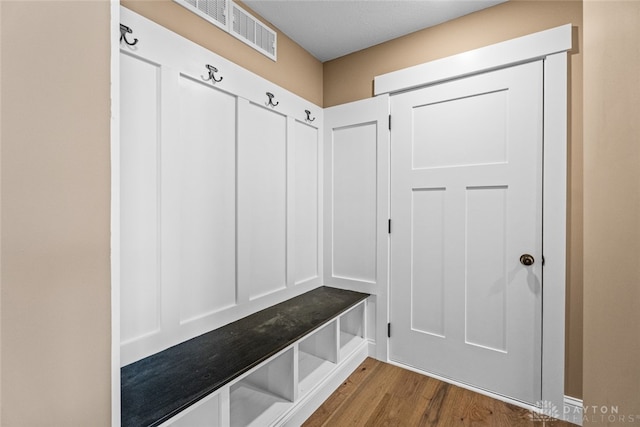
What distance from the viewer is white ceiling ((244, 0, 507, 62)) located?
1.84 metres

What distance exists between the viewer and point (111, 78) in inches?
25.1

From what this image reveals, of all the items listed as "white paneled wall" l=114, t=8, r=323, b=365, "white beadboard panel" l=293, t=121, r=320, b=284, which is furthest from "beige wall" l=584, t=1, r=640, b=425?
"white beadboard panel" l=293, t=121, r=320, b=284

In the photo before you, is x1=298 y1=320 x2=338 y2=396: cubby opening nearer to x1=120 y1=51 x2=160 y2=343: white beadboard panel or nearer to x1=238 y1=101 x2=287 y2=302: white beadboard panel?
A: x1=238 y1=101 x2=287 y2=302: white beadboard panel

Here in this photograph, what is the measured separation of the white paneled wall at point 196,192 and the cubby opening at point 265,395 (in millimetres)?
378

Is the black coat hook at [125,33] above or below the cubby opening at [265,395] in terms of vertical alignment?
above

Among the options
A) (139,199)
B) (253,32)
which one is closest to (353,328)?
(139,199)

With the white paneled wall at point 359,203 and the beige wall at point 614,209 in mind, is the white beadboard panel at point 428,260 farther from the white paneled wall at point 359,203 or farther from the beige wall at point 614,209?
the beige wall at point 614,209

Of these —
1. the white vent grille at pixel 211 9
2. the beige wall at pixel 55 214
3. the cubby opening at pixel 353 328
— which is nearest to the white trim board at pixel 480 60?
the white vent grille at pixel 211 9

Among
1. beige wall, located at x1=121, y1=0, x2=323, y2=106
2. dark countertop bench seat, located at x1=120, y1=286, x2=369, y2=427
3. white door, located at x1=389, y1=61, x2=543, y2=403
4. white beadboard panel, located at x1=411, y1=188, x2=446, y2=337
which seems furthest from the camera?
white beadboard panel, located at x1=411, y1=188, x2=446, y2=337

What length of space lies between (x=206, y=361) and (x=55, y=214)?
39.1 inches

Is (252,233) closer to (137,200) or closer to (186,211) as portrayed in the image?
(186,211)

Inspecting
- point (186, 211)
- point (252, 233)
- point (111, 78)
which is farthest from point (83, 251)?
point (252, 233)

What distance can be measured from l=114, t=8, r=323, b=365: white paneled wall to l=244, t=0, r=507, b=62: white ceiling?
18.5 inches

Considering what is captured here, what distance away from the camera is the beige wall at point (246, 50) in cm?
139
